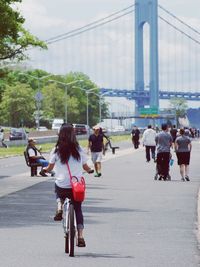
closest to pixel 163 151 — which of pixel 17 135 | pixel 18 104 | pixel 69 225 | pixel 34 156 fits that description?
pixel 34 156

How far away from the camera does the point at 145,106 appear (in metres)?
176

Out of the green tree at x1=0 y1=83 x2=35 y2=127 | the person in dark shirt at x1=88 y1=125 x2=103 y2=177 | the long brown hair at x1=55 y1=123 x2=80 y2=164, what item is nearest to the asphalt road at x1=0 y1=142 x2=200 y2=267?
the long brown hair at x1=55 y1=123 x2=80 y2=164

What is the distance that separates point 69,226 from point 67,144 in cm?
110

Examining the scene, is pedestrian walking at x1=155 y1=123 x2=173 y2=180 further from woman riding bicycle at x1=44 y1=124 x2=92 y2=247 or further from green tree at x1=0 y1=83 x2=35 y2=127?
green tree at x1=0 y1=83 x2=35 y2=127

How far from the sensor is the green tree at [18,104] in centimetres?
14438

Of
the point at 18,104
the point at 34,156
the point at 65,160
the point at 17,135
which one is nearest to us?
the point at 65,160

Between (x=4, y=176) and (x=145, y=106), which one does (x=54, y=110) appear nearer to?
(x=145, y=106)

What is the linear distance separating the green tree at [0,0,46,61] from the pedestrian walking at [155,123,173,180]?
5.20 meters

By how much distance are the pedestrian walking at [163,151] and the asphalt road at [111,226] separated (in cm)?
192

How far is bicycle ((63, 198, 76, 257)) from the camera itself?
1271cm

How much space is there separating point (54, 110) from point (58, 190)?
155 meters

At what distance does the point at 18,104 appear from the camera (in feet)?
477

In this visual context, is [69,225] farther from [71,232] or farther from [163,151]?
[163,151]

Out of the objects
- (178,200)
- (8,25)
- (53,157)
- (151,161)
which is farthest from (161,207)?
(151,161)
